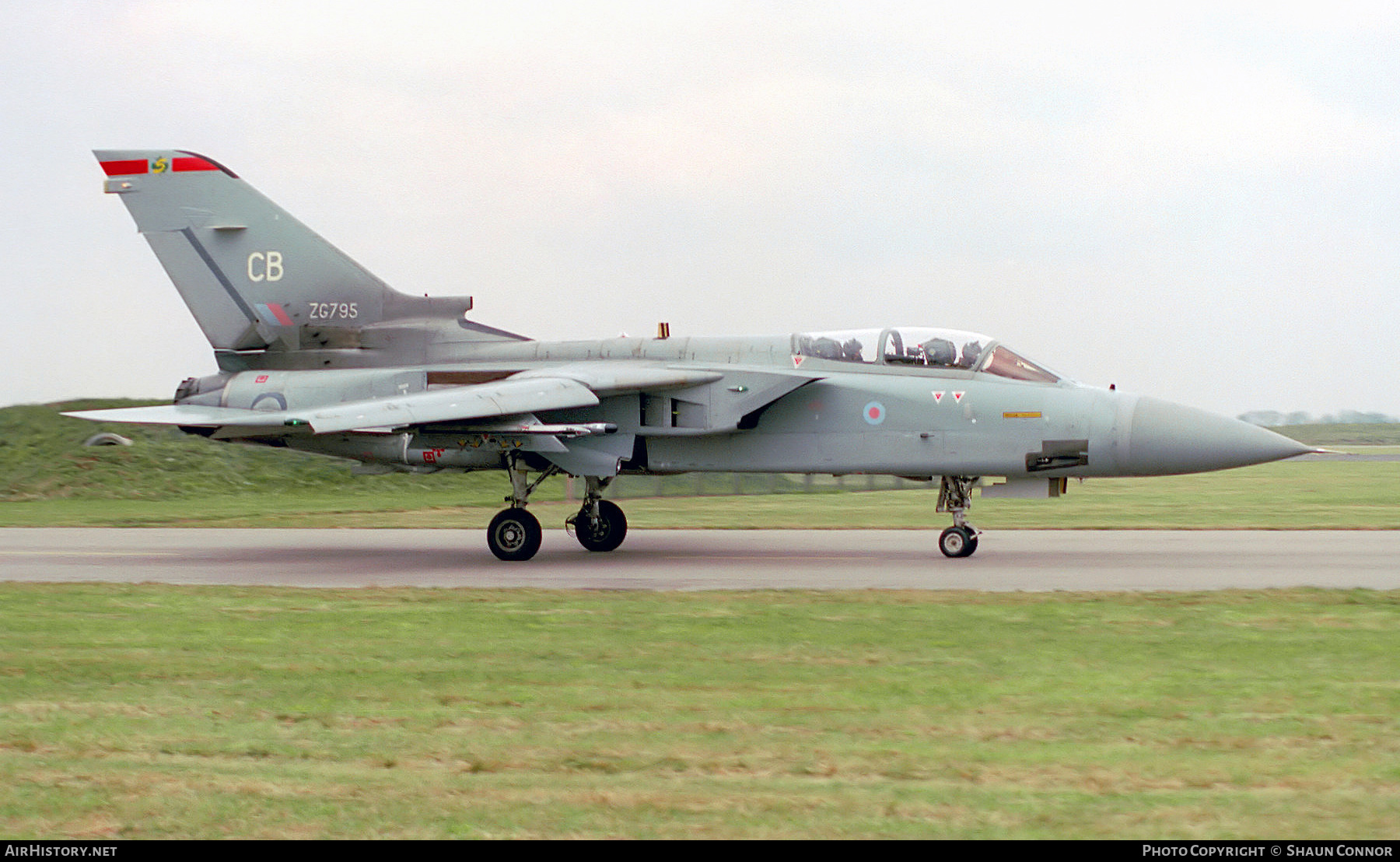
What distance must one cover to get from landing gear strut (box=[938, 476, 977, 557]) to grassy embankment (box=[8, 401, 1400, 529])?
5060 millimetres

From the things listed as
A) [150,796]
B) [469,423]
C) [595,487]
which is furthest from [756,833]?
[595,487]

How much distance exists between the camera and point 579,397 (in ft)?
51.3

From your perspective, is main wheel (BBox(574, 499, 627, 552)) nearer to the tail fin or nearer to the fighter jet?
the fighter jet

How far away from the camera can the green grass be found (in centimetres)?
488

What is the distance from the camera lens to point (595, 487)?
57.8 ft

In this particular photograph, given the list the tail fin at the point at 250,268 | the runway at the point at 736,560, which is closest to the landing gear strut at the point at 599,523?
the runway at the point at 736,560

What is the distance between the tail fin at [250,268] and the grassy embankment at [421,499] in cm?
499

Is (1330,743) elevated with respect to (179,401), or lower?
lower

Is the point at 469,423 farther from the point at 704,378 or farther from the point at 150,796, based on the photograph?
the point at 150,796

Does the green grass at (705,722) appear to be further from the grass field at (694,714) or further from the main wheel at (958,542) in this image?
the main wheel at (958,542)

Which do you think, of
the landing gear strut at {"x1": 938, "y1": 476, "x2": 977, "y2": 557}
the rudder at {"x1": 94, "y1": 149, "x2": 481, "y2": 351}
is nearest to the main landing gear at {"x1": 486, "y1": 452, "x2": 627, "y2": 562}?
the rudder at {"x1": 94, "y1": 149, "x2": 481, "y2": 351}

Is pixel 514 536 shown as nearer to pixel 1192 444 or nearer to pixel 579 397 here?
pixel 579 397
